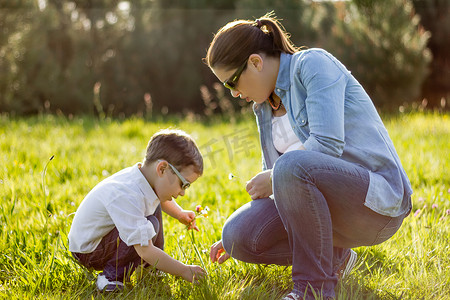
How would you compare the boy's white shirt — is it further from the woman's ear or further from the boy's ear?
the woman's ear

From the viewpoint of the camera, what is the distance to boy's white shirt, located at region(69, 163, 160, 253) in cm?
219

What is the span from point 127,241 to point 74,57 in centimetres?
819

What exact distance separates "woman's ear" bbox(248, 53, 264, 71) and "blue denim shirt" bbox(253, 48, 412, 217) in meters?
0.09

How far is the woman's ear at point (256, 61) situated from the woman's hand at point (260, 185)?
465 millimetres

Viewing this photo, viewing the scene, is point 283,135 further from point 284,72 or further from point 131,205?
point 131,205

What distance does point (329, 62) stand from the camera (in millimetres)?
2146

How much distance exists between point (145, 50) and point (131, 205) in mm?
8765

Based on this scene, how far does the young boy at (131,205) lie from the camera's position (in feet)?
7.31

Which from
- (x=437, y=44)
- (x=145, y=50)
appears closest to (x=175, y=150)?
(x=145, y=50)

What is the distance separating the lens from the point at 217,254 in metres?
2.49

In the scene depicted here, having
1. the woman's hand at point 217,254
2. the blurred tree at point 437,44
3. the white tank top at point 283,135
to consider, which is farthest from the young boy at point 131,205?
the blurred tree at point 437,44

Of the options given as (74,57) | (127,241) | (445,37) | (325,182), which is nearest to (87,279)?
(127,241)

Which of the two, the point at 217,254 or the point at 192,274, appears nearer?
the point at 192,274

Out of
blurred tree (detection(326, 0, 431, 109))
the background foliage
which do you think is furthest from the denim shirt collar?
blurred tree (detection(326, 0, 431, 109))
